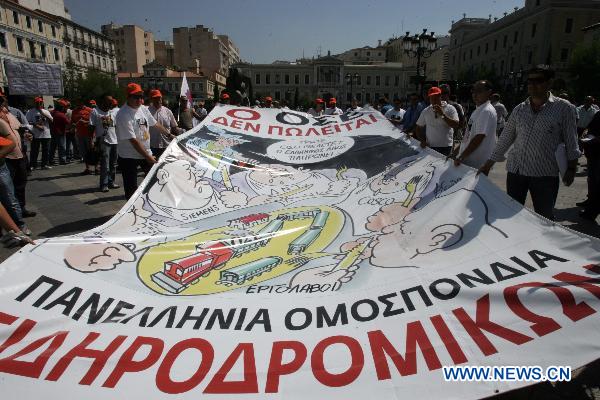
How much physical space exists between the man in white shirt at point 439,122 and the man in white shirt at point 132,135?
4.06 meters

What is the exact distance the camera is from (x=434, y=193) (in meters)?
3.71

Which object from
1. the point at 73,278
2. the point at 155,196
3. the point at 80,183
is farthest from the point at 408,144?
the point at 80,183

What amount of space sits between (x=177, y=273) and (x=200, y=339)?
84cm

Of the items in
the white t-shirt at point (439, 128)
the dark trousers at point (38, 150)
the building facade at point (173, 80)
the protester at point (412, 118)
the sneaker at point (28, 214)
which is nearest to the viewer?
the white t-shirt at point (439, 128)

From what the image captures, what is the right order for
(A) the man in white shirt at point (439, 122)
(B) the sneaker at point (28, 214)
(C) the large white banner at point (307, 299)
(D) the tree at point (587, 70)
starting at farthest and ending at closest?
1. (D) the tree at point (587, 70)
2. (B) the sneaker at point (28, 214)
3. (A) the man in white shirt at point (439, 122)
4. (C) the large white banner at point (307, 299)

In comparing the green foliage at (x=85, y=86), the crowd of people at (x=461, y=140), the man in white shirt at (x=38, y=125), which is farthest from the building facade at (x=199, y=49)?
the crowd of people at (x=461, y=140)

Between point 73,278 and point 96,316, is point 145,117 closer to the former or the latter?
point 73,278

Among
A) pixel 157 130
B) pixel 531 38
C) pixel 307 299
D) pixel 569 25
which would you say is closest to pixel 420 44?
pixel 157 130

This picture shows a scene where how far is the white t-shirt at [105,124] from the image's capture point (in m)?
8.05

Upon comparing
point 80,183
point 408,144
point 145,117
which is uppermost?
point 145,117

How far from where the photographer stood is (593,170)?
592 cm

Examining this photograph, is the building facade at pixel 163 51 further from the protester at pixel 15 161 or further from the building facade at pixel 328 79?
the protester at pixel 15 161

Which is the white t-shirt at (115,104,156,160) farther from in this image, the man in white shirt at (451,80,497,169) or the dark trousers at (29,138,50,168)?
the dark trousers at (29,138,50,168)

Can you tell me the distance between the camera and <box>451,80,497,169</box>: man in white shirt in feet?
14.0
